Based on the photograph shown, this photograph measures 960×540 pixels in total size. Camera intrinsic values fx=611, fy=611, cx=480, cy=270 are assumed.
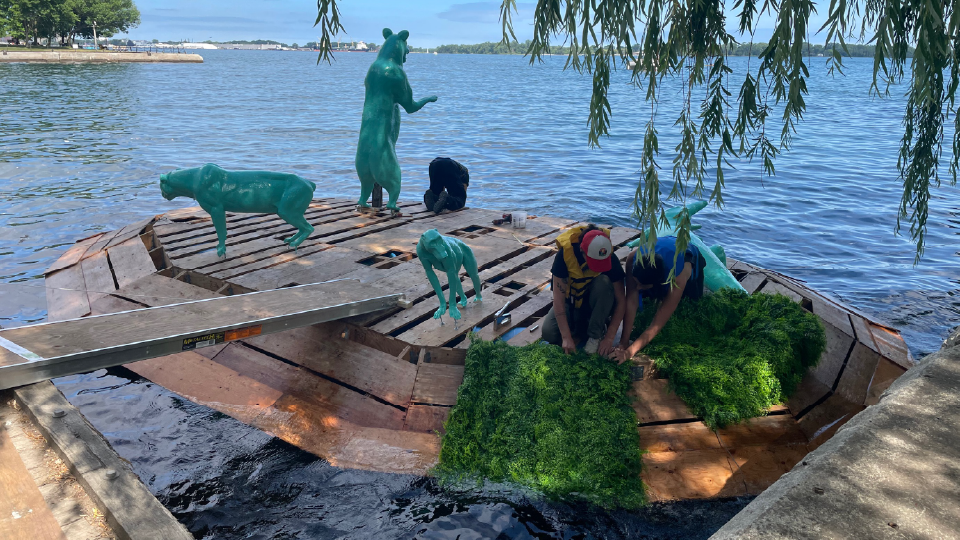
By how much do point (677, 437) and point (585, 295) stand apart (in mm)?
1137

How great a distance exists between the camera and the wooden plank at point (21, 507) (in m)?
2.59

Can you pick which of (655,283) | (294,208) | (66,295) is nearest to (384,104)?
(294,208)

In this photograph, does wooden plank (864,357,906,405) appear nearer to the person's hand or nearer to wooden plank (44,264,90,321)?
the person's hand

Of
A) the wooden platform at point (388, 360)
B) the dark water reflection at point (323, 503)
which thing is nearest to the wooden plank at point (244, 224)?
the wooden platform at point (388, 360)

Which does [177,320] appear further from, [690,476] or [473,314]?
[690,476]

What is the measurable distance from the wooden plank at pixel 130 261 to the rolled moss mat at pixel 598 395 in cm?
378

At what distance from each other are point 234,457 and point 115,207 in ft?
29.1

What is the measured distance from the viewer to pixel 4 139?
17.3 metres

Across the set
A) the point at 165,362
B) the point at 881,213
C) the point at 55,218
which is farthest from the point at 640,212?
the point at 881,213

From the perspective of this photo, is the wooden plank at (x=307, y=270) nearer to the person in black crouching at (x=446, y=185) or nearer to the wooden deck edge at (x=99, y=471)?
the person in black crouching at (x=446, y=185)

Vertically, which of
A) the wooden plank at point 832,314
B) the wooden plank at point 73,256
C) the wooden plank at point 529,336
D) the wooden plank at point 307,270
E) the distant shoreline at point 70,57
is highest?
the distant shoreline at point 70,57

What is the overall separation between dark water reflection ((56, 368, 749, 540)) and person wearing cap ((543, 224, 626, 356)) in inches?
44.4

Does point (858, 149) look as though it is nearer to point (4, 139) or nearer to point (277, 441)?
point (277, 441)

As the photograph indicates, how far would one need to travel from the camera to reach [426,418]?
4.27m
